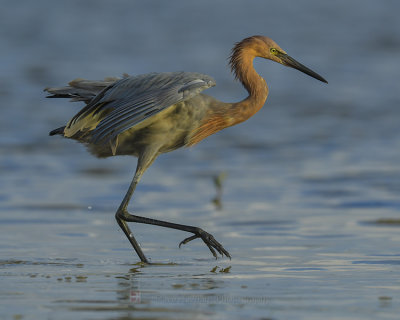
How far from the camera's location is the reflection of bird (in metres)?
7.84

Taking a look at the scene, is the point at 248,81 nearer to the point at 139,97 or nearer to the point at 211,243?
the point at 139,97

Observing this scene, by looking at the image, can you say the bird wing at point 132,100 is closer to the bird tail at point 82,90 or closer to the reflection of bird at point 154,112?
the reflection of bird at point 154,112

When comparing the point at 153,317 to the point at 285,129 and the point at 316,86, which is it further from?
the point at 316,86

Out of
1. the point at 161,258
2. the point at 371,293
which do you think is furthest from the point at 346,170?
the point at 371,293

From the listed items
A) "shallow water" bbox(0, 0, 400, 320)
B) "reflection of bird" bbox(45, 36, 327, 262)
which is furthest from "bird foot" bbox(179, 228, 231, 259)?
"shallow water" bbox(0, 0, 400, 320)

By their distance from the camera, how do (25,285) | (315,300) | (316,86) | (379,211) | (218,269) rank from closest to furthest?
(315,300), (25,285), (218,269), (379,211), (316,86)

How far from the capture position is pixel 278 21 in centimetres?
3028

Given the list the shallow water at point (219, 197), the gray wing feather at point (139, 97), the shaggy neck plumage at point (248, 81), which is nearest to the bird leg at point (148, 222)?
the shallow water at point (219, 197)

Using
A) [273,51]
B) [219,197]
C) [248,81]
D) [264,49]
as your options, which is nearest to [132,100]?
[248,81]

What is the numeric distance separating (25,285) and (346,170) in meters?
7.12

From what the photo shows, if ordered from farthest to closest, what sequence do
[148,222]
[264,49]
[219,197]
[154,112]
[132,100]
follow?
[219,197], [264,49], [148,222], [132,100], [154,112]

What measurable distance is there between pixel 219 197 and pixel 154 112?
3134mm

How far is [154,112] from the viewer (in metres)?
7.77

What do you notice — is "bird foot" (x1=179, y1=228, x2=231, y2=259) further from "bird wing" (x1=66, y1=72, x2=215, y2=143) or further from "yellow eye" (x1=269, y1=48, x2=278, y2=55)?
"yellow eye" (x1=269, y1=48, x2=278, y2=55)
